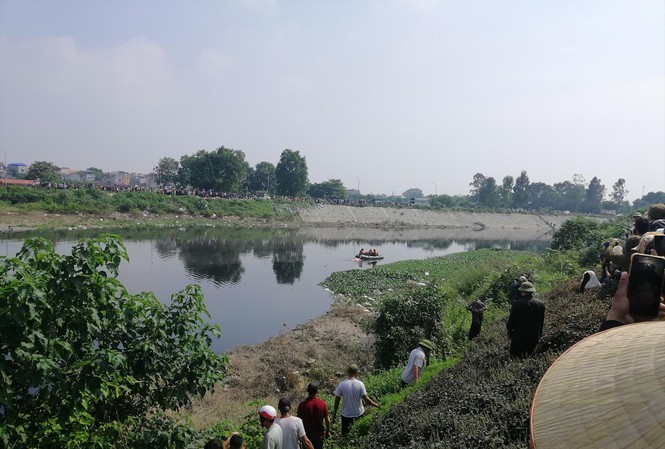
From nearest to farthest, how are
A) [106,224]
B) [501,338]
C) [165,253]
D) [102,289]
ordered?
[102,289]
[501,338]
[165,253]
[106,224]

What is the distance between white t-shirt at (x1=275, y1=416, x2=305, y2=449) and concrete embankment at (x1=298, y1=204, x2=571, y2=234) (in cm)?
7000

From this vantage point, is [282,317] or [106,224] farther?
[106,224]

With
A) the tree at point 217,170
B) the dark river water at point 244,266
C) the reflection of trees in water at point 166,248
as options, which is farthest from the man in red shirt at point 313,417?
the tree at point 217,170

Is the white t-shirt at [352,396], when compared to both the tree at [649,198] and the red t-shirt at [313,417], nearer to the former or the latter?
the red t-shirt at [313,417]

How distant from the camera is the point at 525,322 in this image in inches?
248

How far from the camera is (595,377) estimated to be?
6.14ft

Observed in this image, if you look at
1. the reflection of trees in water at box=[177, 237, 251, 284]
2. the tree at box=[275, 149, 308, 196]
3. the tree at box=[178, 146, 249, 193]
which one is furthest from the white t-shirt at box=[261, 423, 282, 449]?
the tree at box=[275, 149, 308, 196]

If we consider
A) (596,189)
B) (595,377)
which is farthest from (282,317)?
(596,189)

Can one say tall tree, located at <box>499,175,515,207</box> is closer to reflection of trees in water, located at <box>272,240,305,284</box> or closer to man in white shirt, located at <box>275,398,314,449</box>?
reflection of trees in water, located at <box>272,240,305,284</box>

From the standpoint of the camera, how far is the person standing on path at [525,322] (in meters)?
6.18

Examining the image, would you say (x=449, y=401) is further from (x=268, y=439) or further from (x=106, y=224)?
(x=106, y=224)

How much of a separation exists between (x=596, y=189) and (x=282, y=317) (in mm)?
139277

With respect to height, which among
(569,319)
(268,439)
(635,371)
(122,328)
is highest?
(635,371)

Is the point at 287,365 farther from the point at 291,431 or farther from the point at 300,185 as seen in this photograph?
the point at 300,185
